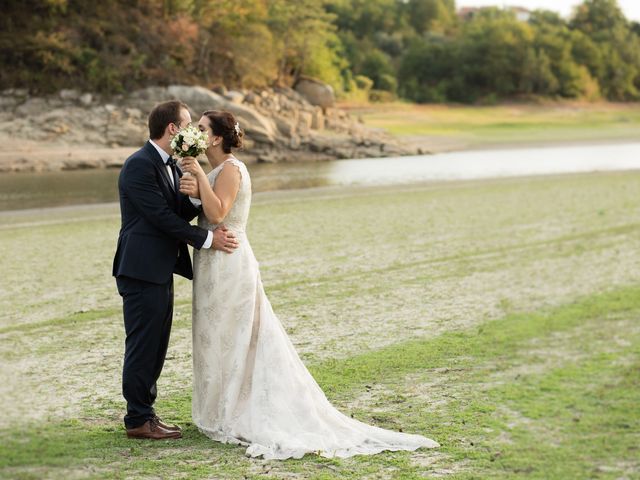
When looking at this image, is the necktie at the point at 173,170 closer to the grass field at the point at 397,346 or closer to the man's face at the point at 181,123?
the man's face at the point at 181,123

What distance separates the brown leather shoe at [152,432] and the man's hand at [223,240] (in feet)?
4.10

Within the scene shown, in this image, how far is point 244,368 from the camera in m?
6.47

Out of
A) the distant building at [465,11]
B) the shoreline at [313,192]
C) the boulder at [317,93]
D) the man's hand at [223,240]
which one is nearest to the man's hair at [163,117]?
the man's hand at [223,240]

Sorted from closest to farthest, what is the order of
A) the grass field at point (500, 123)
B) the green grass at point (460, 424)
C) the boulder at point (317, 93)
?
the green grass at point (460, 424) → the boulder at point (317, 93) → the grass field at point (500, 123)

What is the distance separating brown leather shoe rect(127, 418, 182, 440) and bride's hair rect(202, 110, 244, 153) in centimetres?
191

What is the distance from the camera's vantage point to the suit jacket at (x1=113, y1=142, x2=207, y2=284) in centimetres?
631

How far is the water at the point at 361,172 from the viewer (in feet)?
97.7

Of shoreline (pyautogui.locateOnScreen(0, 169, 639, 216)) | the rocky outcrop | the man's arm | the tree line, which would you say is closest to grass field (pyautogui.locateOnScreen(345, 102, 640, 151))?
the tree line

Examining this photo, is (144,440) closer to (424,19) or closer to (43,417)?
(43,417)

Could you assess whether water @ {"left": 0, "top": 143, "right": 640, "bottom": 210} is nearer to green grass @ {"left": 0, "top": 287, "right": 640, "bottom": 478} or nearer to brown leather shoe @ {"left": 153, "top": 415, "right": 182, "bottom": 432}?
green grass @ {"left": 0, "top": 287, "right": 640, "bottom": 478}

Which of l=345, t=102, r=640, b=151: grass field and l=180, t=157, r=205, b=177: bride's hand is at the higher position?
l=180, t=157, r=205, b=177: bride's hand

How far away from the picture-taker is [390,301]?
462 inches

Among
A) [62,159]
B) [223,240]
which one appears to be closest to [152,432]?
[223,240]

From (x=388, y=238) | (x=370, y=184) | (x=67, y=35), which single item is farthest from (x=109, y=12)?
(x=388, y=238)
